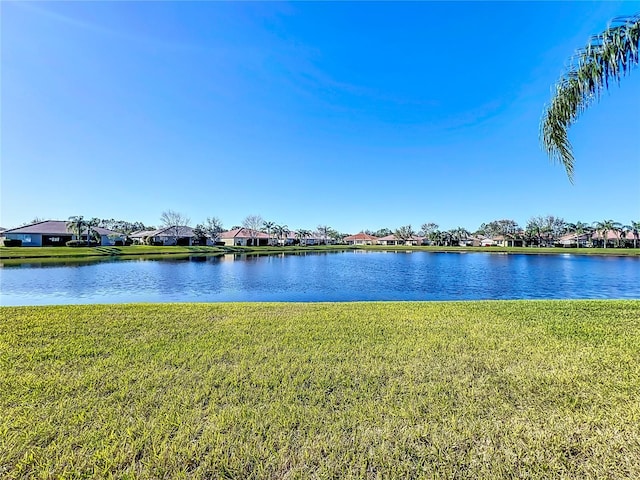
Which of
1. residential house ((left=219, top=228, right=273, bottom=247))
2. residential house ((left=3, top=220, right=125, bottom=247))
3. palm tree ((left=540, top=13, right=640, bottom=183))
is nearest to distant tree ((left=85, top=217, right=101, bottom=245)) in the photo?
residential house ((left=3, top=220, right=125, bottom=247))

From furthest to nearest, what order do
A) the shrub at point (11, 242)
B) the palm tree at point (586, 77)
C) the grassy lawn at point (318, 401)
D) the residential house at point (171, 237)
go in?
the residential house at point (171, 237) → the shrub at point (11, 242) → the palm tree at point (586, 77) → the grassy lawn at point (318, 401)

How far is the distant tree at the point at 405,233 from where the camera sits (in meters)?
103

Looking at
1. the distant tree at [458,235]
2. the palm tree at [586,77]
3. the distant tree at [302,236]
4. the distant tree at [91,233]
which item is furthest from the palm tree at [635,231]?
the distant tree at [91,233]

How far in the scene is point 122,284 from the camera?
17125 millimetres

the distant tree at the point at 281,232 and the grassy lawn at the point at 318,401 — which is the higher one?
the distant tree at the point at 281,232

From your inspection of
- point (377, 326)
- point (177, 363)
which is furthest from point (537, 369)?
point (177, 363)

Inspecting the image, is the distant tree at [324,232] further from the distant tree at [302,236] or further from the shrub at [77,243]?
the shrub at [77,243]

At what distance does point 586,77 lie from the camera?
602 cm

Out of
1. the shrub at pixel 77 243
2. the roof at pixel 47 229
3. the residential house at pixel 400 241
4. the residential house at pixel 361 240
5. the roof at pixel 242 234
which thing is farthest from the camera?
the residential house at pixel 361 240

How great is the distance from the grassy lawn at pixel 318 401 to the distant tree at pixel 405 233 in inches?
3934

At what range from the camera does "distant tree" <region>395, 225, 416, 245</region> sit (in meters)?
103

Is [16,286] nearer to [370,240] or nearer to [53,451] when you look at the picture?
[53,451]

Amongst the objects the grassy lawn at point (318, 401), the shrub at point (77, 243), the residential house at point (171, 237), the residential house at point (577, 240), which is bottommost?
the grassy lawn at point (318, 401)

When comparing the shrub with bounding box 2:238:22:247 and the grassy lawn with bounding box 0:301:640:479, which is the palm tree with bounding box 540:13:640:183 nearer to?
the grassy lawn with bounding box 0:301:640:479
